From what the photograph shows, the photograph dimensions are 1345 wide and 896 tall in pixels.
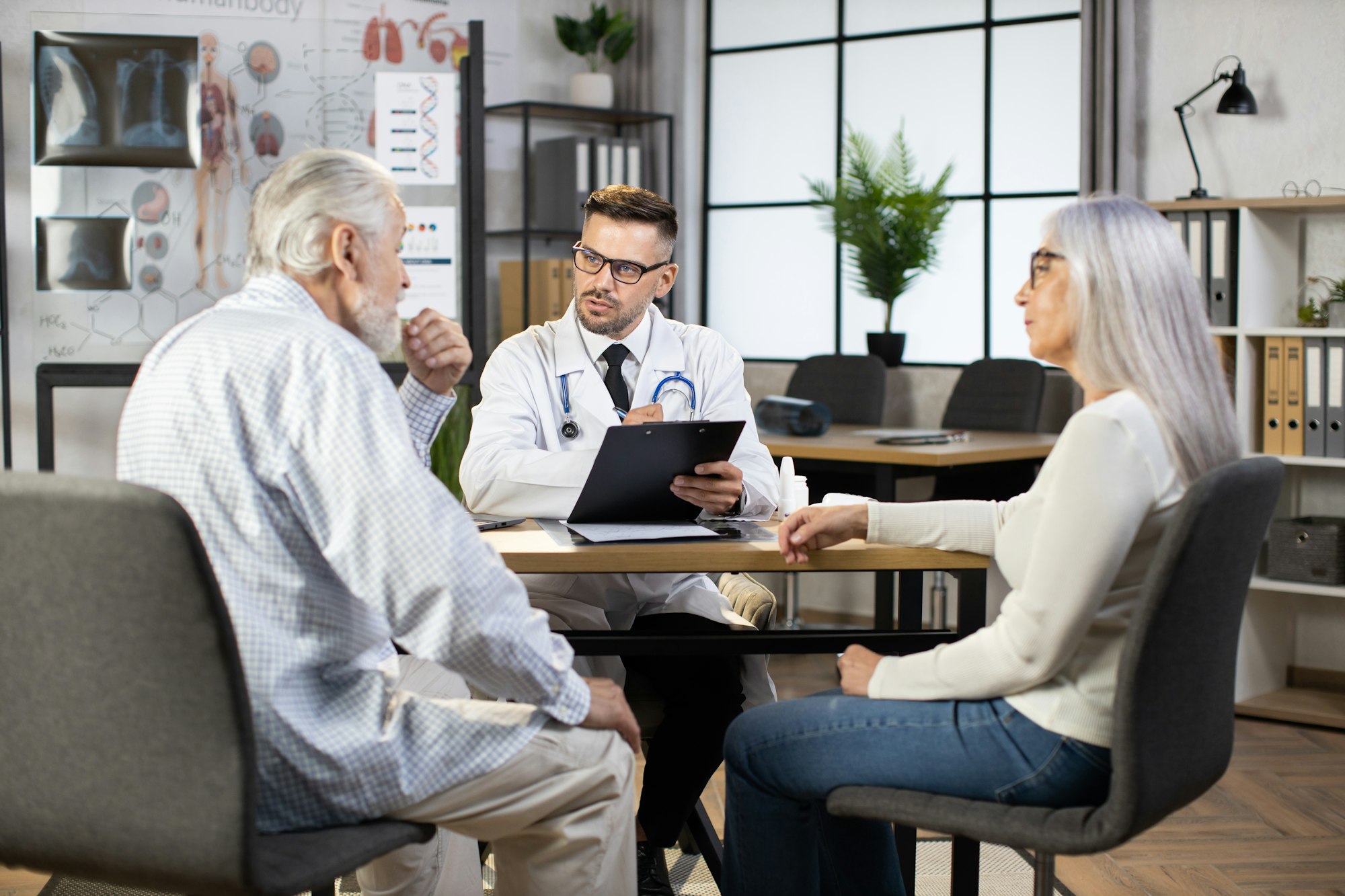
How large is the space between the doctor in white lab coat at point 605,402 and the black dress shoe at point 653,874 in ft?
0.74

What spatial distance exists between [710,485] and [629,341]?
2.24 feet

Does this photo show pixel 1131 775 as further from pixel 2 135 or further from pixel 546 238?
pixel 546 238

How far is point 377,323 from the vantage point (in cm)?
163

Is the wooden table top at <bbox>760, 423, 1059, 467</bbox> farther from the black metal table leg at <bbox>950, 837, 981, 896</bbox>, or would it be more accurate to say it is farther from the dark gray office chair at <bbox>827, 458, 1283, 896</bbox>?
the dark gray office chair at <bbox>827, 458, 1283, 896</bbox>

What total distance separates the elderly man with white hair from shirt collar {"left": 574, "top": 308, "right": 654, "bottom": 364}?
3.76 ft

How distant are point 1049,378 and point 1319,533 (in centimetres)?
132

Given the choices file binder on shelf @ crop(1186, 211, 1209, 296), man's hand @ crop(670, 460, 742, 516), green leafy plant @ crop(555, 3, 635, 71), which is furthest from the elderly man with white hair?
green leafy plant @ crop(555, 3, 635, 71)

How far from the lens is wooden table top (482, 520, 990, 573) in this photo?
189cm

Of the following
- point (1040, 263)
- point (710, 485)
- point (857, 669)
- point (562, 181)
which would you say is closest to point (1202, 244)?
point (710, 485)

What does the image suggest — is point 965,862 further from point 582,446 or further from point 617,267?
point 617,267

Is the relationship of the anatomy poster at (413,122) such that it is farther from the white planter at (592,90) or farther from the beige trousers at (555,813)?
the beige trousers at (555,813)

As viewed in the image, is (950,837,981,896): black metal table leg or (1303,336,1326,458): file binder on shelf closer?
(950,837,981,896): black metal table leg

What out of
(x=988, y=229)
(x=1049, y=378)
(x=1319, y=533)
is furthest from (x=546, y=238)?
(x=1319, y=533)

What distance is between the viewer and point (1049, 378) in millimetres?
4984
